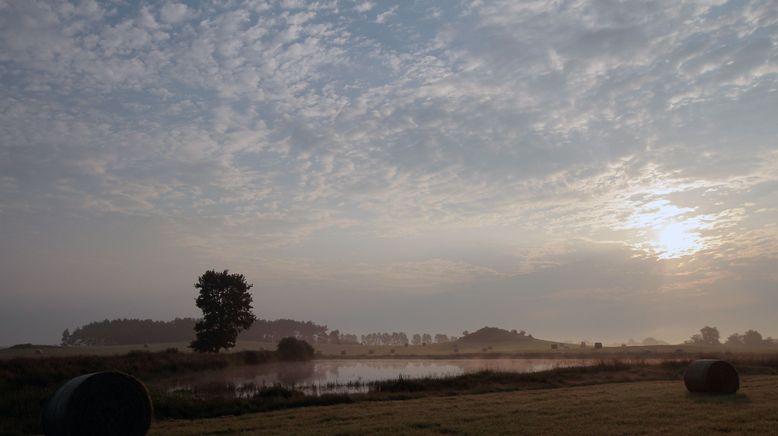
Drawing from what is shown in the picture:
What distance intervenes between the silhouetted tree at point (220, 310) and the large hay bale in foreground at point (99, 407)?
44.0 metres

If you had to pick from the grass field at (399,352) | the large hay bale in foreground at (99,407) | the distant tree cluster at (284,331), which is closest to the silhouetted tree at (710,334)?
the grass field at (399,352)

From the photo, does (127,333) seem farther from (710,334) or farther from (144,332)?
(710,334)

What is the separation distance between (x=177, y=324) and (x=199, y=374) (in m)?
116

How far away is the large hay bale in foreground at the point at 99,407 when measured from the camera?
14.4 m

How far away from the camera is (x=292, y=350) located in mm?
69125

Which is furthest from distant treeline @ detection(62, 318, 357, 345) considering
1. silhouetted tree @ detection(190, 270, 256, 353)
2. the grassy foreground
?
the grassy foreground

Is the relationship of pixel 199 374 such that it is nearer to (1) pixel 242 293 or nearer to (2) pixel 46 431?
(1) pixel 242 293

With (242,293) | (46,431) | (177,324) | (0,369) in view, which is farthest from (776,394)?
(177,324)

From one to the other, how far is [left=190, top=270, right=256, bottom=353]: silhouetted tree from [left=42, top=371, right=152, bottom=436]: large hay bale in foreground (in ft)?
144

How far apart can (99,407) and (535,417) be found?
1329cm

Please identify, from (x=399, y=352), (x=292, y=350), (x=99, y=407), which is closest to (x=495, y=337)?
(x=399, y=352)

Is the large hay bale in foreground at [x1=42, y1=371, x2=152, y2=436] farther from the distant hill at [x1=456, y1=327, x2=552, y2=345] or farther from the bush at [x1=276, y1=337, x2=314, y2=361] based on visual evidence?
the distant hill at [x1=456, y1=327, x2=552, y2=345]

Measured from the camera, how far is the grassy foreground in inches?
600

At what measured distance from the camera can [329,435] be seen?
600 inches
